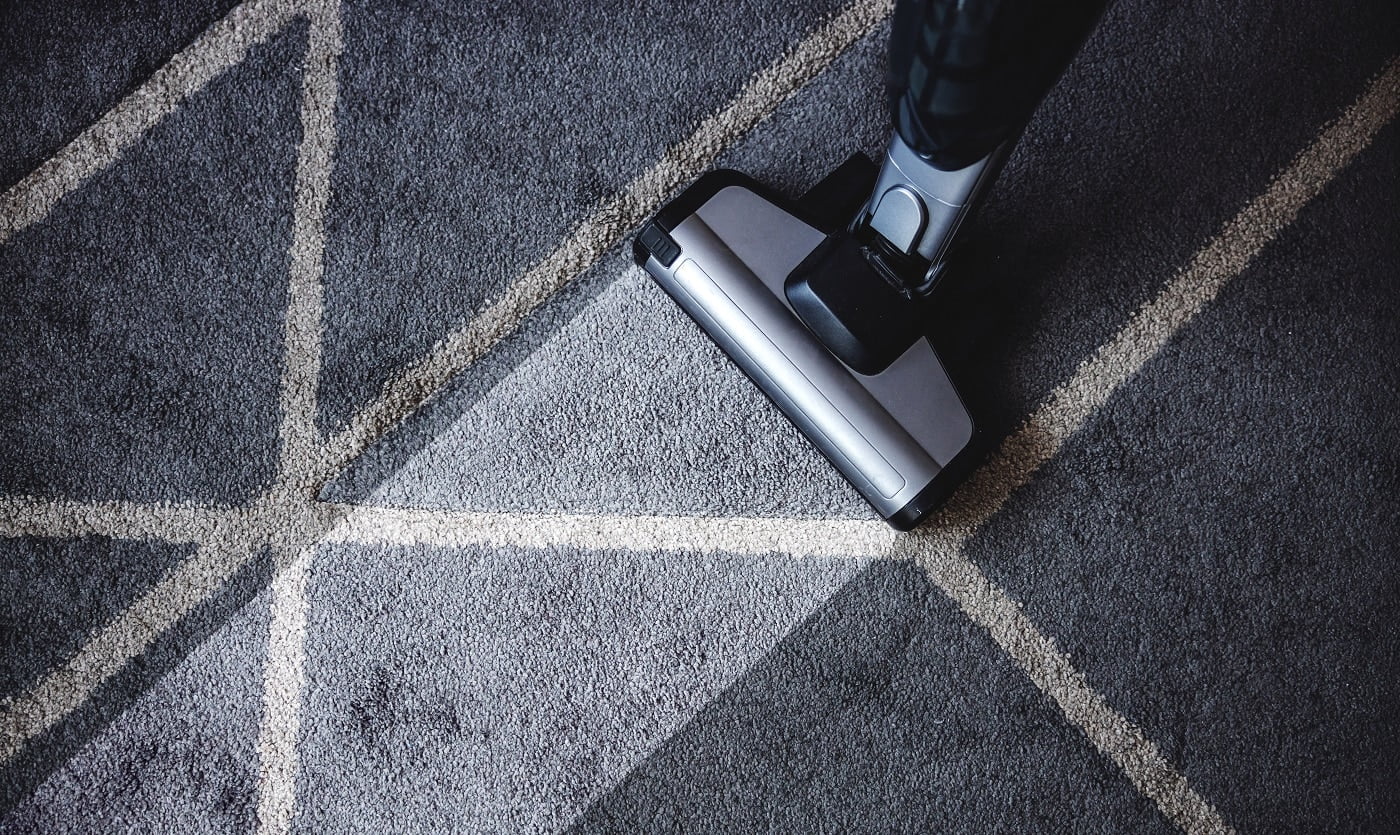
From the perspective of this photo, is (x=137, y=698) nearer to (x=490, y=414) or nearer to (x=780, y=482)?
(x=490, y=414)

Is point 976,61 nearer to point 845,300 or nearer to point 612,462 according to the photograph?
point 845,300

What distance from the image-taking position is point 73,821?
765 millimetres

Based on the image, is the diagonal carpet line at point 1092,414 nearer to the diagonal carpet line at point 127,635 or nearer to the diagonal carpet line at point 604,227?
the diagonal carpet line at point 604,227

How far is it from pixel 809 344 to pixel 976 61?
0.32m

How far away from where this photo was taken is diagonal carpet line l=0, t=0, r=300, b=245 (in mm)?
840

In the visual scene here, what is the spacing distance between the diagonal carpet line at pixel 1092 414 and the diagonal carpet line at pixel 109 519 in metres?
0.61

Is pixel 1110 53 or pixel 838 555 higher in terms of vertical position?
pixel 1110 53

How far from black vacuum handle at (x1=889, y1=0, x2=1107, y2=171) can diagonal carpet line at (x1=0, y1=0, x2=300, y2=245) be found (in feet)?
2.06

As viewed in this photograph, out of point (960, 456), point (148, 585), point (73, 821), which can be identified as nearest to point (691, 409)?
point (960, 456)

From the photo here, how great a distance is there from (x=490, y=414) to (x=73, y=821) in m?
0.47

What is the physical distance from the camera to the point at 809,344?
29.9 inches

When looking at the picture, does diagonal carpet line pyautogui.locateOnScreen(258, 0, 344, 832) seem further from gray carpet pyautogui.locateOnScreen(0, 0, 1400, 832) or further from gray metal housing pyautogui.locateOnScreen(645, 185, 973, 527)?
gray metal housing pyautogui.locateOnScreen(645, 185, 973, 527)

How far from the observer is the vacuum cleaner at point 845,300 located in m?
0.70

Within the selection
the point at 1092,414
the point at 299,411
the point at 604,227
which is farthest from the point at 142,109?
the point at 1092,414
